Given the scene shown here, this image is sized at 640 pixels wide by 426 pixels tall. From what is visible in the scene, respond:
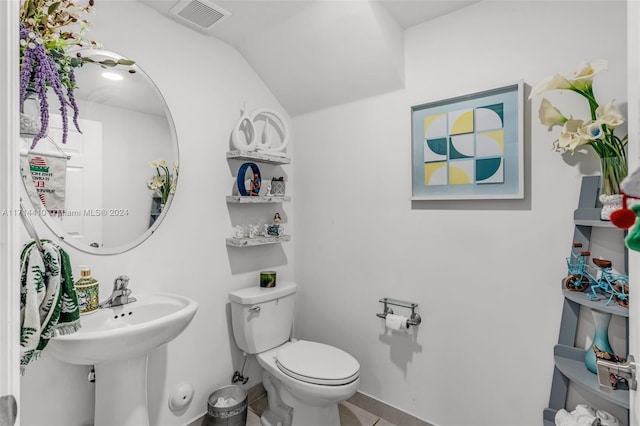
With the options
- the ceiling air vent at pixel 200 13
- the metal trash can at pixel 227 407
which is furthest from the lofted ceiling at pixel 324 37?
the metal trash can at pixel 227 407

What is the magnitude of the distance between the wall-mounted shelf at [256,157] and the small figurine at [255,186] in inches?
4.5

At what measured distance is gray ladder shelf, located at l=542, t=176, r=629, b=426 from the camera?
1.29 m

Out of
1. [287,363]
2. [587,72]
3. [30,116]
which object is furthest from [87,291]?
[587,72]

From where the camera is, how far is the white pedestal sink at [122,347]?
1166mm

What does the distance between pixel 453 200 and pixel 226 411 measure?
1.63 meters

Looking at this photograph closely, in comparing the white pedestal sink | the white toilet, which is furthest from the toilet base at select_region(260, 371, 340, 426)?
the white pedestal sink

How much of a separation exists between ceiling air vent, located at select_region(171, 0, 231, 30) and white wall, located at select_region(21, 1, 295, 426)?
8cm

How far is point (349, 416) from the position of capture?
6.60 ft

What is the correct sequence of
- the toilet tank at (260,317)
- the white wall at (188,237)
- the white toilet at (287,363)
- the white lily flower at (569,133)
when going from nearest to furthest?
the white lily flower at (569,133), the white wall at (188,237), the white toilet at (287,363), the toilet tank at (260,317)

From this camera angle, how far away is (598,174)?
4.48 feet

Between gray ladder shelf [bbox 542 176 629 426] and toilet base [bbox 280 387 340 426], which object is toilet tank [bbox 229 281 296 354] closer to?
toilet base [bbox 280 387 340 426]

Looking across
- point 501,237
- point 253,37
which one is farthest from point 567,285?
point 253,37

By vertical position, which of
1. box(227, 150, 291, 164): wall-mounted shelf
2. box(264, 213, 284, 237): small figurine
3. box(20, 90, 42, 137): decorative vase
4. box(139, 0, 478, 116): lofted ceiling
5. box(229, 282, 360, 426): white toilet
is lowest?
box(229, 282, 360, 426): white toilet

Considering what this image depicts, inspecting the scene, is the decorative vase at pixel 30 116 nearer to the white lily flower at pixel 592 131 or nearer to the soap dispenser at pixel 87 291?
the soap dispenser at pixel 87 291
